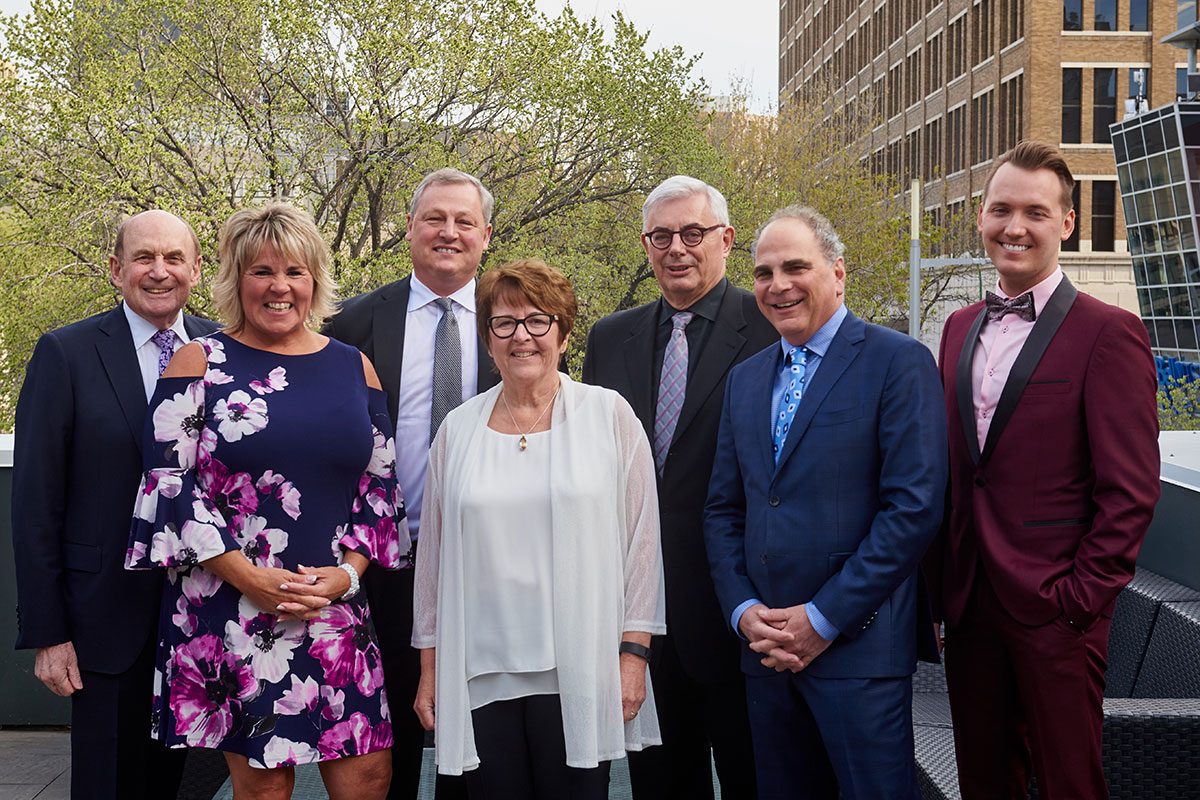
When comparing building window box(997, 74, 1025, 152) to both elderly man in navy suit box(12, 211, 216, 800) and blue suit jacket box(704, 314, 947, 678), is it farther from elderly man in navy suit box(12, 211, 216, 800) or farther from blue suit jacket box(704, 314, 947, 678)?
elderly man in navy suit box(12, 211, 216, 800)

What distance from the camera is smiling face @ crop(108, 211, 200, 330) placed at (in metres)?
3.96

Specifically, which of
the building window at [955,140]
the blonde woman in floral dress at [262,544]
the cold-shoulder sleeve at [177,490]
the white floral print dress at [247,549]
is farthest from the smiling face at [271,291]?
the building window at [955,140]

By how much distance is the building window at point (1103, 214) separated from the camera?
156ft

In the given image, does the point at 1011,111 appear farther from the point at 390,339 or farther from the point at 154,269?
the point at 154,269

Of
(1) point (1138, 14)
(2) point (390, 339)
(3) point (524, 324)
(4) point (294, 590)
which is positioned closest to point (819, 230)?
(3) point (524, 324)

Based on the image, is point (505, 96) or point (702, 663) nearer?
point (702, 663)

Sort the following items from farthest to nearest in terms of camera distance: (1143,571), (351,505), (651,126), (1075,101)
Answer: (1075,101)
(651,126)
(1143,571)
(351,505)

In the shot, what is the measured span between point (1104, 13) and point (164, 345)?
51190 mm

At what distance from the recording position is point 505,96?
27359 millimetres

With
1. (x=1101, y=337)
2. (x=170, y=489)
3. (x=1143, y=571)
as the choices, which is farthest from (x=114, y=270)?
(x=1143, y=571)

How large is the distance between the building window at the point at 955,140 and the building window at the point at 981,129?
37.7 inches

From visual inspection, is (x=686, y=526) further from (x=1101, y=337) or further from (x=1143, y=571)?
(x=1143, y=571)

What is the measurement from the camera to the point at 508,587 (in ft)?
10.6

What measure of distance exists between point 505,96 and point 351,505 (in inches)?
981
